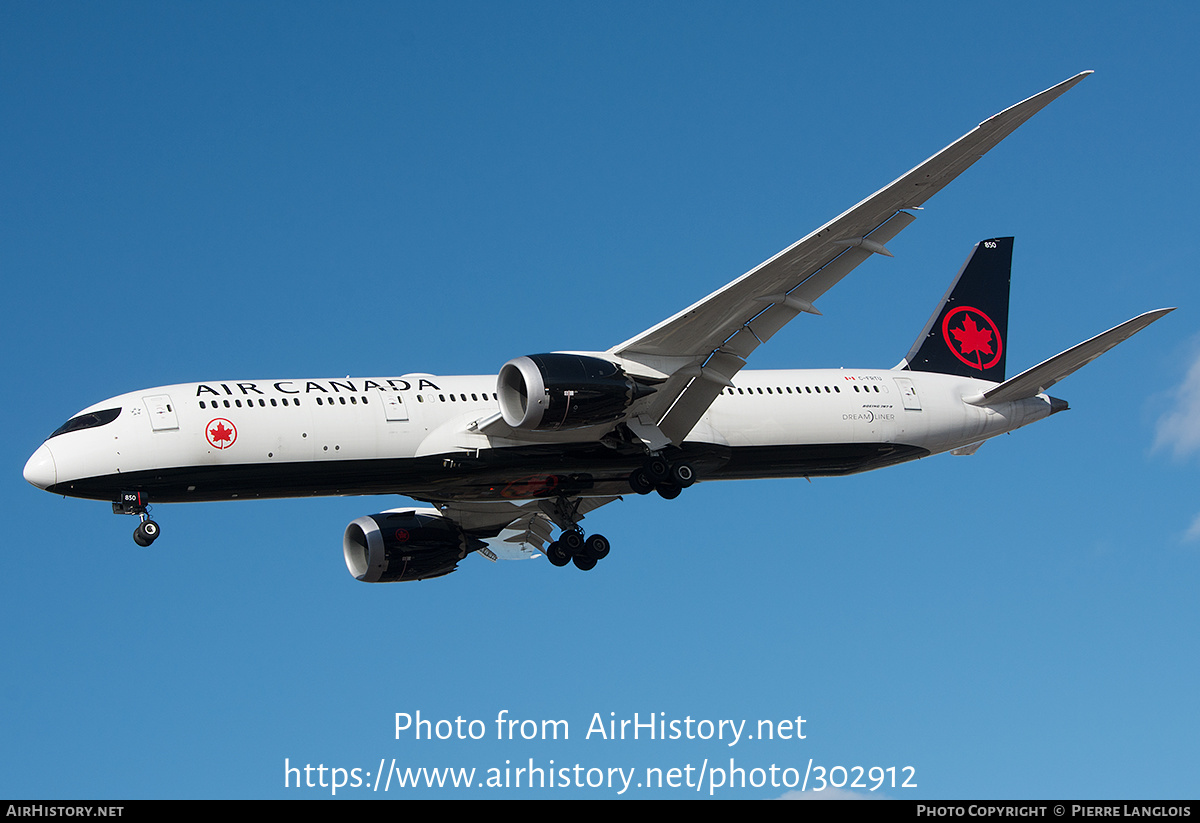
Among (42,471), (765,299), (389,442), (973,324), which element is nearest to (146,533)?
(42,471)

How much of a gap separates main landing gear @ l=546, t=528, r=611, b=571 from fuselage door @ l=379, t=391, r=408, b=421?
22.8ft

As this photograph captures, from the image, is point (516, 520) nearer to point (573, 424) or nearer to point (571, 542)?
point (571, 542)

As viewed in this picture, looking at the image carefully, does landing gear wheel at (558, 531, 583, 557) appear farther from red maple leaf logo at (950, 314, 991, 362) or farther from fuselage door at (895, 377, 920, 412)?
red maple leaf logo at (950, 314, 991, 362)

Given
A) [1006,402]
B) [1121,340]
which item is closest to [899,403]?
[1006,402]

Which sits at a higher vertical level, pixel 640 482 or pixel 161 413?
pixel 640 482

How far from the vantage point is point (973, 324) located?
1607 inches

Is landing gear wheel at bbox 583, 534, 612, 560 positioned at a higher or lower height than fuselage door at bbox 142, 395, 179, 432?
higher

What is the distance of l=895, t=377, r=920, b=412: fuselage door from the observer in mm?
37000

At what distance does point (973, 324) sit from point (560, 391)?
16.3m

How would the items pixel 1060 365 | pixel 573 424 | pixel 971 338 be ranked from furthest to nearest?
pixel 971 338
pixel 1060 365
pixel 573 424

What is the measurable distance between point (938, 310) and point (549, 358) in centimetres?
1532

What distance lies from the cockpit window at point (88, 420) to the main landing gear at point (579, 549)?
11947mm

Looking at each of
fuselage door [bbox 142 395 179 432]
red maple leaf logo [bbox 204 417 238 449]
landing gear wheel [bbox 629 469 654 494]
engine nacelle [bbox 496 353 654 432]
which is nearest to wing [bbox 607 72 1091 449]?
landing gear wheel [bbox 629 469 654 494]

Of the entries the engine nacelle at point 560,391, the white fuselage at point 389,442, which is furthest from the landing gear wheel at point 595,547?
the engine nacelle at point 560,391
